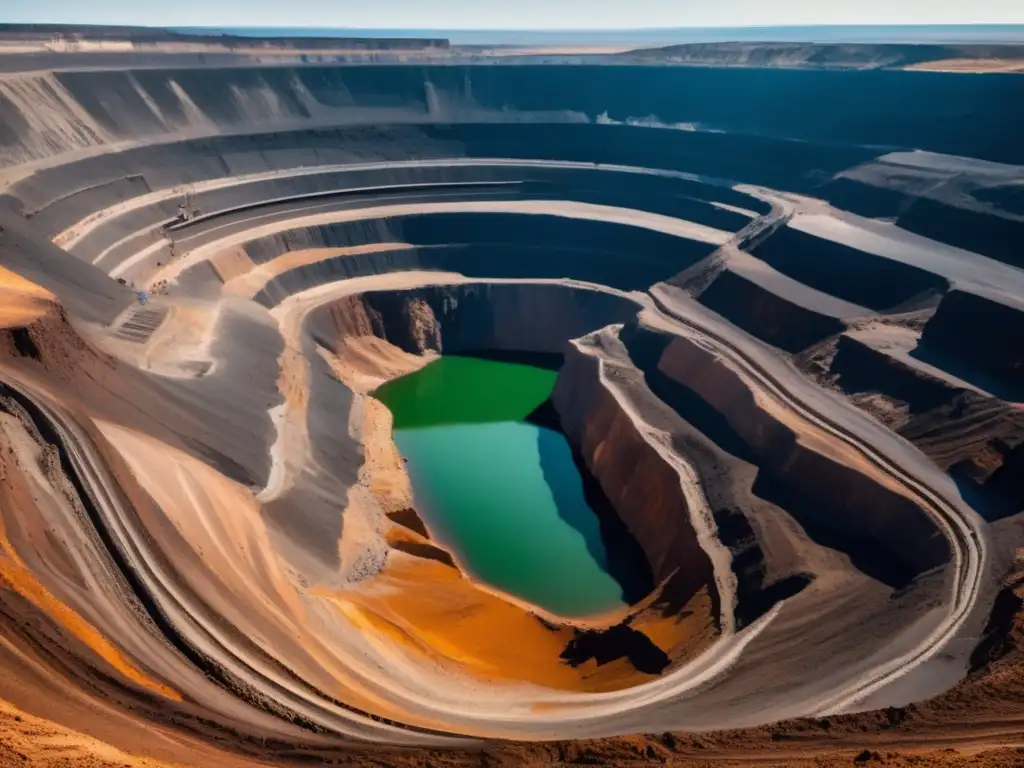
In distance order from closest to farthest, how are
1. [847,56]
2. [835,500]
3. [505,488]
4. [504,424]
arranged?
[835,500] → [505,488] → [504,424] → [847,56]

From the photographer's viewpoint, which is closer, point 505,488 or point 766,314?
point 505,488

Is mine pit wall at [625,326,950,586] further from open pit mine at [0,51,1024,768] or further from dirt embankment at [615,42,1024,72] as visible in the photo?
dirt embankment at [615,42,1024,72]

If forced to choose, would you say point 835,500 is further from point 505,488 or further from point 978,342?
point 505,488

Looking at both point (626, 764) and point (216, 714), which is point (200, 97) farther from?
point (626, 764)

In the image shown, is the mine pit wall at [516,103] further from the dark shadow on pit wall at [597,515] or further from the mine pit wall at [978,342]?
the dark shadow on pit wall at [597,515]

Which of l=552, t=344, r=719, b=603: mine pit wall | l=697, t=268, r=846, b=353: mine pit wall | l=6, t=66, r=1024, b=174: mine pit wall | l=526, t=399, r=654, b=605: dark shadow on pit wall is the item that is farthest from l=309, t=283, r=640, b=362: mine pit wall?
l=6, t=66, r=1024, b=174: mine pit wall

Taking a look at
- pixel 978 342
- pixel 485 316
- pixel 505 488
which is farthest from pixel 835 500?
pixel 485 316

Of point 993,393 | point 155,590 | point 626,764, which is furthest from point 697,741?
point 993,393
